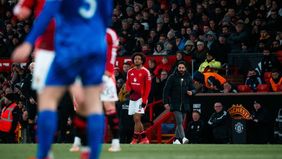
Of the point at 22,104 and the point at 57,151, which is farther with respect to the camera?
the point at 22,104

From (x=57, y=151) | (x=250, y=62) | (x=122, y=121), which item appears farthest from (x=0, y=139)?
(x=57, y=151)

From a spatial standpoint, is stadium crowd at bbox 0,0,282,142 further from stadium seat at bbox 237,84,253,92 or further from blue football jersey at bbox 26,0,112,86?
blue football jersey at bbox 26,0,112,86

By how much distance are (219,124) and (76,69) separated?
13390 mm

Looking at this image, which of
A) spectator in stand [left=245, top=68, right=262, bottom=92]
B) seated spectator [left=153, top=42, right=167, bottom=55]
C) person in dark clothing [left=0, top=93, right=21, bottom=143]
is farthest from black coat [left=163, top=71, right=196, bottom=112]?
person in dark clothing [left=0, top=93, right=21, bottom=143]

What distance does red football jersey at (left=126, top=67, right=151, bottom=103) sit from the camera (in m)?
20.3

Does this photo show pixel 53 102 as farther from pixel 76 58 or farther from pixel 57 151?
pixel 57 151

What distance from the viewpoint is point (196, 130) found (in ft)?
69.5

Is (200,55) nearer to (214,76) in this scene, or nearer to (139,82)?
(214,76)

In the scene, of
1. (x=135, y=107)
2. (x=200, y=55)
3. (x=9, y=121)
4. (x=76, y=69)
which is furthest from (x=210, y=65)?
(x=76, y=69)

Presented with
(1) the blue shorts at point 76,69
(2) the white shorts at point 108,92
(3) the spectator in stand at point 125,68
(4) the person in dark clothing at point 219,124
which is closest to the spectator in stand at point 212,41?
(4) the person in dark clothing at point 219,124

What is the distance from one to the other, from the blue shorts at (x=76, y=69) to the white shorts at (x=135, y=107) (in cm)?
1248

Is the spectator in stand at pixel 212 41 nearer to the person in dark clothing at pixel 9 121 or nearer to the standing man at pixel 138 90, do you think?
the standing man at pixel 138 90

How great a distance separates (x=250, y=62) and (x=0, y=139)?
7253 mm

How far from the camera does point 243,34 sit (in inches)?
909
